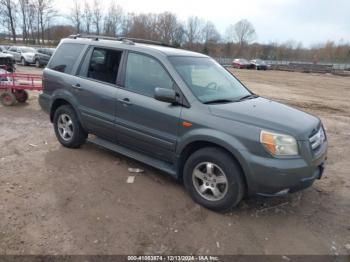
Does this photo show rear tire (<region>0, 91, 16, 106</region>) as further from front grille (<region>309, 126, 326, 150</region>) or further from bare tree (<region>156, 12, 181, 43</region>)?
bare tree (<region>156, 12, 181, 43</region>)

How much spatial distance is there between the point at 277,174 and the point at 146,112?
6.08ft

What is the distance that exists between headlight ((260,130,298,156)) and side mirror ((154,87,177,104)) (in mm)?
1159

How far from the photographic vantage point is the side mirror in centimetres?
404

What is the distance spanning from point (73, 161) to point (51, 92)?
1382 mm

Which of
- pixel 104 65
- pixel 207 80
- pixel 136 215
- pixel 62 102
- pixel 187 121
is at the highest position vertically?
pixel 104 65

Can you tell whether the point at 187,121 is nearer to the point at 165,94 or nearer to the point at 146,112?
the point at 165,94

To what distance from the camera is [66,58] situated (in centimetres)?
578

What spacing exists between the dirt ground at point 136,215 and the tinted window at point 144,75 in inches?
51.2

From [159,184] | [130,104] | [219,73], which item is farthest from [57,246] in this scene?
[219,73]

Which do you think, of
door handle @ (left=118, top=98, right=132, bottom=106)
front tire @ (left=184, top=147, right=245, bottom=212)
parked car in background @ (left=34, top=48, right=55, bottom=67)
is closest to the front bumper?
front tire @ (left=184, top=147, right=245, bottom=212)

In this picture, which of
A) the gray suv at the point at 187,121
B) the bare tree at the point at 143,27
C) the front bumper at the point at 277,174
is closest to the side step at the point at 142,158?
the gray suv at the point at 187,121

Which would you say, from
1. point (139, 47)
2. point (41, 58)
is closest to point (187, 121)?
point (139, 47)

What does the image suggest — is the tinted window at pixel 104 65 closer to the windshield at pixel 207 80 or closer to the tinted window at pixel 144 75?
the tinted window at pixel 144 75

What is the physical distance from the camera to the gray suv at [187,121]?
3.61 metres
